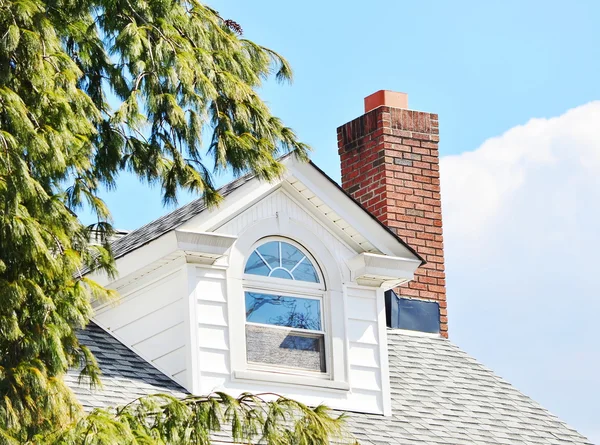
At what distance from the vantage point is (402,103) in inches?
634

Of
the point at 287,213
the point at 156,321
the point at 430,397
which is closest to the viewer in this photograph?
the point at 156,321

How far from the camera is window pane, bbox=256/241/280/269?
12.2 meters

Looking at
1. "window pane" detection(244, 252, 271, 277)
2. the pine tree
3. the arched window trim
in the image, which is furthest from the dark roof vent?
the pine tree

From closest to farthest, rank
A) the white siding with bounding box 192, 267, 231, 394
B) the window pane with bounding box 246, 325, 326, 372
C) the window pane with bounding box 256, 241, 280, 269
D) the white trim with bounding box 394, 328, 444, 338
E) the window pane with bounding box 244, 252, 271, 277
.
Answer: the white siding with bounding box 192, 267, 231, 394 → the window pane with bounding box 246, 325, 326, 372 → the window pane with bounding box 244, 252, 271, 277 → the window pane with bounding box 256, 241, 280, 269 → the white trim with bounding box 394, 328, 444, 338

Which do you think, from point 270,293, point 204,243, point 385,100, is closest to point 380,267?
point 270,293

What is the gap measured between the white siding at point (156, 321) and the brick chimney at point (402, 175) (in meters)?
3.88

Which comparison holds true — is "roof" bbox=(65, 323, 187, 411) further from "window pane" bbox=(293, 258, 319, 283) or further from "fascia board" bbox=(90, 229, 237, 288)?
"window pane" bbox=(293, 258, 319, 283)

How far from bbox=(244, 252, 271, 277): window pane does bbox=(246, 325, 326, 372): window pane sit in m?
0.51

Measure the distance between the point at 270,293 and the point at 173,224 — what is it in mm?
1080

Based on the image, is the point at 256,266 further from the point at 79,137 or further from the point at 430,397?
the point at 79,137

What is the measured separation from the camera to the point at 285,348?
1204 cm

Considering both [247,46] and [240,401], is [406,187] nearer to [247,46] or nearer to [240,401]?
[247,46]

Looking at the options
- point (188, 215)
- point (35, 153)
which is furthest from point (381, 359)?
point (35, 153)

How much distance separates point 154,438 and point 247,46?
318 centimetres
